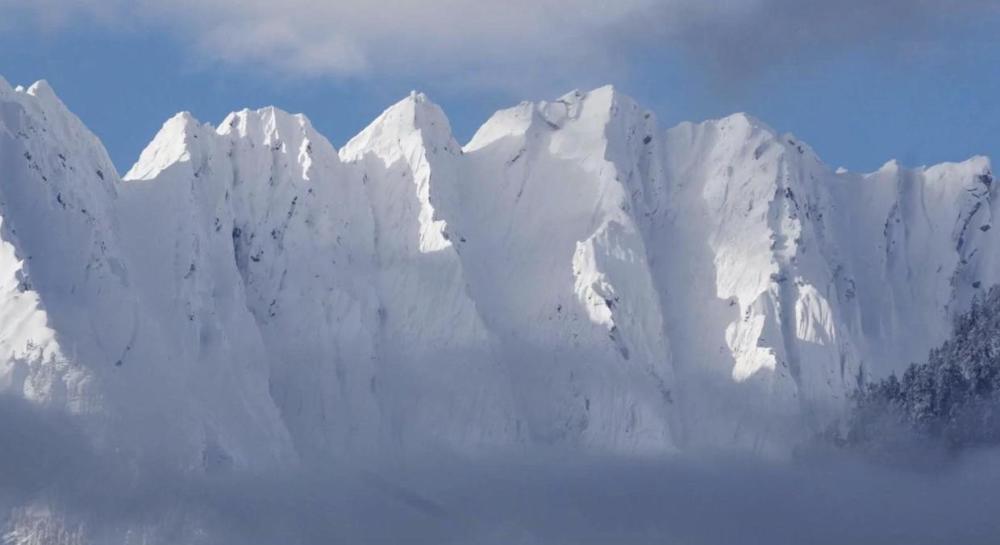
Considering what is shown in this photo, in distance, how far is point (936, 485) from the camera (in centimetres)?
19525

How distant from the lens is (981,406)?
195625 millimetres

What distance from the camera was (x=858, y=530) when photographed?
19525 centimetres

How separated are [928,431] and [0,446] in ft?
239

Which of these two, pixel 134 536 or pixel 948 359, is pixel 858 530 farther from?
pixel 134 536

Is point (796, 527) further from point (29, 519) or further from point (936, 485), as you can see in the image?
point (29, 519)

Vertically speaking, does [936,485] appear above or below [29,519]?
above

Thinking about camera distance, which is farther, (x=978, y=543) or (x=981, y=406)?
(x=981, y=406)

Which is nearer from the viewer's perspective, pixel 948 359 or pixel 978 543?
pixel 978 543

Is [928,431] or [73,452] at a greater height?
[928,431]

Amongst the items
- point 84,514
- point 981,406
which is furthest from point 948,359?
point 84,514

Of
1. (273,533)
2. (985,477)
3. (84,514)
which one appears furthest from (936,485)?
(84,514)

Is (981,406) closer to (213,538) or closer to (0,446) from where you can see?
(213,538)

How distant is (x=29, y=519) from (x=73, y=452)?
7.52 metres

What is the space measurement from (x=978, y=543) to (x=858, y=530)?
15614mm
